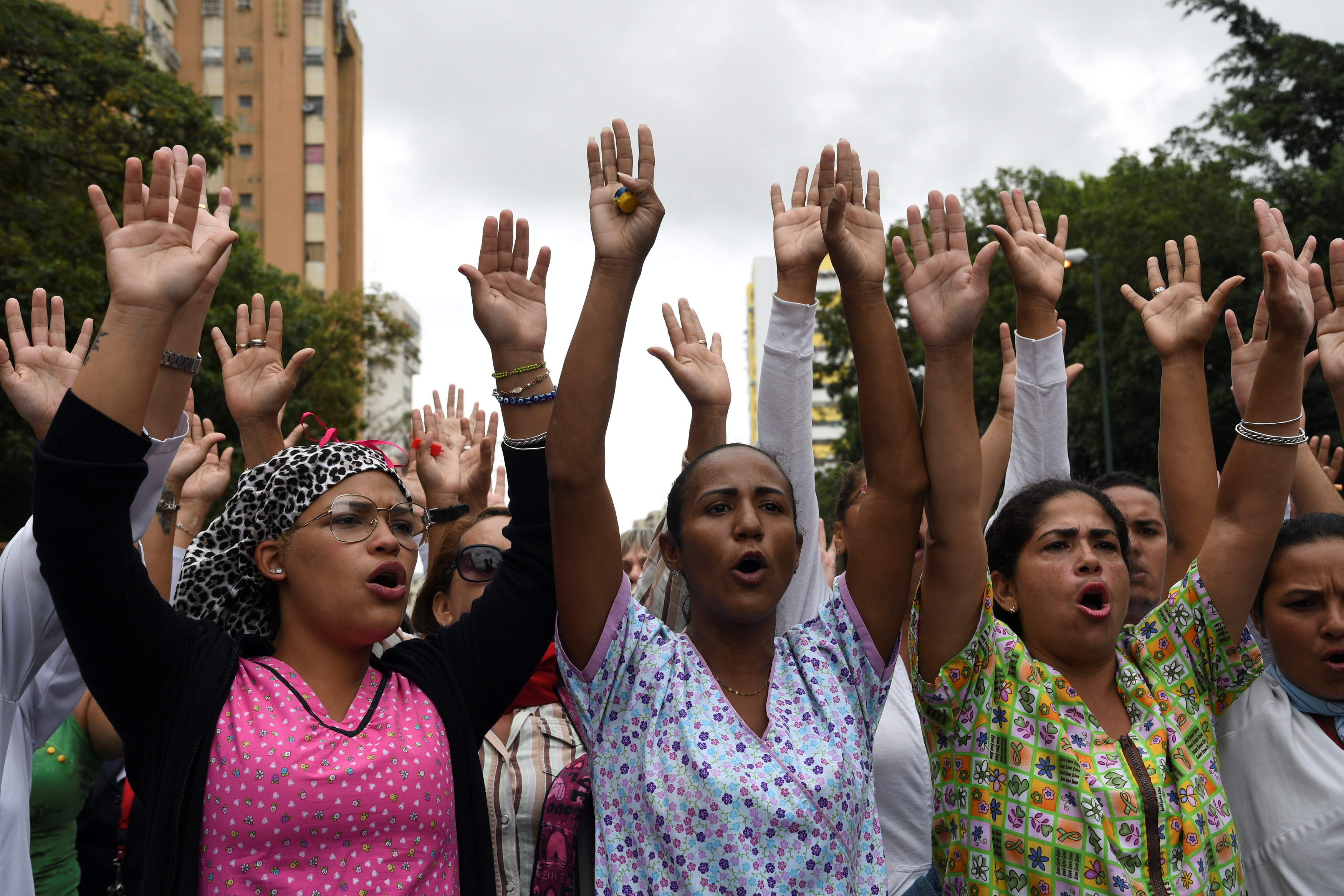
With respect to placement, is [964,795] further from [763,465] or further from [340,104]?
[340,104]

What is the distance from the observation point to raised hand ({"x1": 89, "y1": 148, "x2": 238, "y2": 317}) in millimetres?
2396

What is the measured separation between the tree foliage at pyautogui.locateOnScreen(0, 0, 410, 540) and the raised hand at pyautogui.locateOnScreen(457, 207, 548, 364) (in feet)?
34.2

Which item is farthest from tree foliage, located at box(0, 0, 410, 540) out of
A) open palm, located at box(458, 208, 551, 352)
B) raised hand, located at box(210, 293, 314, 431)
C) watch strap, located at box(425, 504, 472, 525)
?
open palm, located at box(458, 208, 551, 352)

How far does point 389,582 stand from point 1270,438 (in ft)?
7.44

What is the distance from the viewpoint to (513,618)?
2.92m

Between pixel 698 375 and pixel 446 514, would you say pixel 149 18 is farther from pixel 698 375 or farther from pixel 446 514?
pixel 698 375

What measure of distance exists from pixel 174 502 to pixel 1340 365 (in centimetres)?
362

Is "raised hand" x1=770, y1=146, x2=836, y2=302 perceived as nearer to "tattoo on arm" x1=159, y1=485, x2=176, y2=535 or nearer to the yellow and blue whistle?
the yellow and blue whistle

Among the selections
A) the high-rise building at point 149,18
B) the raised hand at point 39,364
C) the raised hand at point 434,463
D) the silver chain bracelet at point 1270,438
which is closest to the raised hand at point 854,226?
the silver chain bracelet at point 1270,438

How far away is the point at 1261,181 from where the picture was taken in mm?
21109

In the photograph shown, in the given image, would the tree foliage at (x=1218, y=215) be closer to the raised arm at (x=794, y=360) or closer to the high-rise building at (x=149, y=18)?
the raised arm at (x=794, y=360)

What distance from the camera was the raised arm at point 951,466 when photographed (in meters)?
2.89

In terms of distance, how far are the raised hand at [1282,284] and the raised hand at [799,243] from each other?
43.3 inches

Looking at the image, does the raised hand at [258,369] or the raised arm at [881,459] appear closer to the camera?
the raised arm at [881,459]
